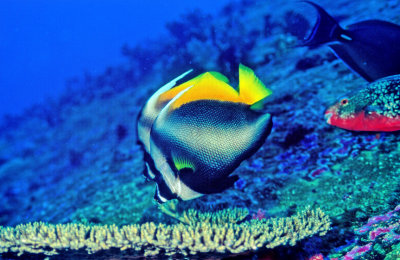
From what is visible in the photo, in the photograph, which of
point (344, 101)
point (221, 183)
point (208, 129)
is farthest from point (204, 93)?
point (344, 101)

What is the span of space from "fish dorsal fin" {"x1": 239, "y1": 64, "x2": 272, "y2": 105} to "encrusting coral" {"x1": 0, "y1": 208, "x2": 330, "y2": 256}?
78 centimetres

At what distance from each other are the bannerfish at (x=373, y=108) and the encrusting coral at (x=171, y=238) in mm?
1047

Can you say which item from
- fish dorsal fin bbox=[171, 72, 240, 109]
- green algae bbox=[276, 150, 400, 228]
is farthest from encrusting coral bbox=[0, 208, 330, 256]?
fish dorsal fin bbox=[171, 72, 240, 109]

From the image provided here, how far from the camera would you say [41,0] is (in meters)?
117

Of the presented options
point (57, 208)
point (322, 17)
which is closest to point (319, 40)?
point (322, 17)

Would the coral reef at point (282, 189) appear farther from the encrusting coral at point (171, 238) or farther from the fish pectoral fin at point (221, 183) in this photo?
the fish pectoral fin at point (221, 183)

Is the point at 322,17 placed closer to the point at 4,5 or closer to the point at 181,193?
the point at 181,193

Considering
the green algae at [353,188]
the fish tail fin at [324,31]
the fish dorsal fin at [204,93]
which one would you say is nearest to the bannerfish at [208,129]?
the fish dorsal fin at [204,93]

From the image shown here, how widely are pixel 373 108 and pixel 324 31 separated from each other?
31.9 inches

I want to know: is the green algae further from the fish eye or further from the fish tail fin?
the fish tail fin

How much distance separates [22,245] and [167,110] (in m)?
1.32

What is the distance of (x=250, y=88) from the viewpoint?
57.7 inches

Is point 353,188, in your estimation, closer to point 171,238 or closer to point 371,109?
point 371,109

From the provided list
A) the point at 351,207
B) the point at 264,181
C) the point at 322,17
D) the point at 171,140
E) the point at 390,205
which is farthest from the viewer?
the point at 264,181
